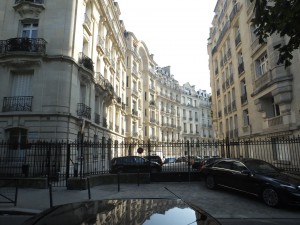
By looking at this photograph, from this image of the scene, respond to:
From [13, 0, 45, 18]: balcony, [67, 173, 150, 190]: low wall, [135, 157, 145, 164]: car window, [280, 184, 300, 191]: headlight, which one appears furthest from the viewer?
[135, 157, 145, 164]: car window

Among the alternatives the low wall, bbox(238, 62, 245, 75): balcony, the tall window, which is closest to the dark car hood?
the low wall

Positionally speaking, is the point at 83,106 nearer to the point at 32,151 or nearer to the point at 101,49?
the point at 32,151

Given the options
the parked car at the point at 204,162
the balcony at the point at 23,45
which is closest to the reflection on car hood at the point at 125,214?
Answer: the parked car at the point at 204,162

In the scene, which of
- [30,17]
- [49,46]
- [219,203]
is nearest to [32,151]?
[49,46]

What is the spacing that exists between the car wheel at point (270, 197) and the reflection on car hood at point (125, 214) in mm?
6738

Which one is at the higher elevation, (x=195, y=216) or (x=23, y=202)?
(x=195, y=216)

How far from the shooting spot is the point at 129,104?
42125 mm

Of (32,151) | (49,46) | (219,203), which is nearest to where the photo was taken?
(219,203)

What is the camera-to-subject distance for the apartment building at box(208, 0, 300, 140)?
1652 cm

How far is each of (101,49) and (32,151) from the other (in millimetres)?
12597

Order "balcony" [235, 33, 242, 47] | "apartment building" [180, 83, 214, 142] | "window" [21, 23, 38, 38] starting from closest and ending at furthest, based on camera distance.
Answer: "window" [21, 23, 38, 38] → "balcony" [235, 33, 242, 47] → "apartment building" [180, 83, 214, 142]

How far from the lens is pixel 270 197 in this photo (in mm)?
8562

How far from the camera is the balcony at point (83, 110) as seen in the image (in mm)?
20103

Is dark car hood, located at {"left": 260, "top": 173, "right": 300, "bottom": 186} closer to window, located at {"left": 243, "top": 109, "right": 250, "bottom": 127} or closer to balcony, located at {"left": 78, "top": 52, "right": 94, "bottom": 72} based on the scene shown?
balcony, located at {"left": 78, "top": 52, "right": 94, "bottom": 72}
